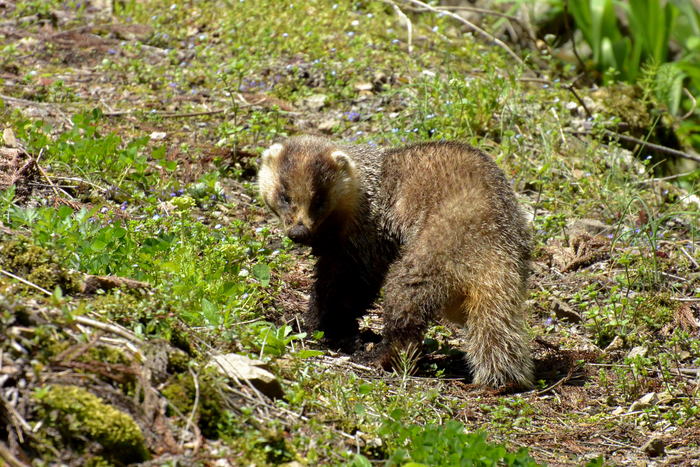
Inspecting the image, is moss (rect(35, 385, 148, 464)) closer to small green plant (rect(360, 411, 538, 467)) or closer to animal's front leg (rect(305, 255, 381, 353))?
small green plant (rect(360, 411, 538, 467))

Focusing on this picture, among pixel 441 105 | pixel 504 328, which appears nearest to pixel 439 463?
pixel 504 328

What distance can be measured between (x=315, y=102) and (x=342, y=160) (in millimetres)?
3461

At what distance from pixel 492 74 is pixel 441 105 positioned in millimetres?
964

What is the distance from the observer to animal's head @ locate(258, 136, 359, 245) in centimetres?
650

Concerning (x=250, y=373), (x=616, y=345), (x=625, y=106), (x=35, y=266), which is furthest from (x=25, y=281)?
(x=625, y=106)

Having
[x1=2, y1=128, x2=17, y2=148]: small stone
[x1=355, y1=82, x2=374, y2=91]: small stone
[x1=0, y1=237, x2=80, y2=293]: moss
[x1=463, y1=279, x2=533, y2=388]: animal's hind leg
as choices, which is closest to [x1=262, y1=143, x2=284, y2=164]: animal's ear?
[x1=463, y1=279, x2=533, y2=388]: animal's hind leg

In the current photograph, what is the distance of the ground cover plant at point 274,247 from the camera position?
381cm

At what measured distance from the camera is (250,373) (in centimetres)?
426

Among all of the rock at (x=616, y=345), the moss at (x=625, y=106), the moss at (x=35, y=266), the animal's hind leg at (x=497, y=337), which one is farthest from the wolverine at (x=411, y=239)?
the moss at (x=625, y=106)

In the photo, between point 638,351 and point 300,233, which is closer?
point 300,233

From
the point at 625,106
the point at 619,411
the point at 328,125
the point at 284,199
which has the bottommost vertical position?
the point at 619,411

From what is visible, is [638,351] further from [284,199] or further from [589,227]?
[284,199]

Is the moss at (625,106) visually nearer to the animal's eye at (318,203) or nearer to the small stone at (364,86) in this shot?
the small stone at (364,86)

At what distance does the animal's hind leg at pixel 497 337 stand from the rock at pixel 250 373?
6.83 feet
